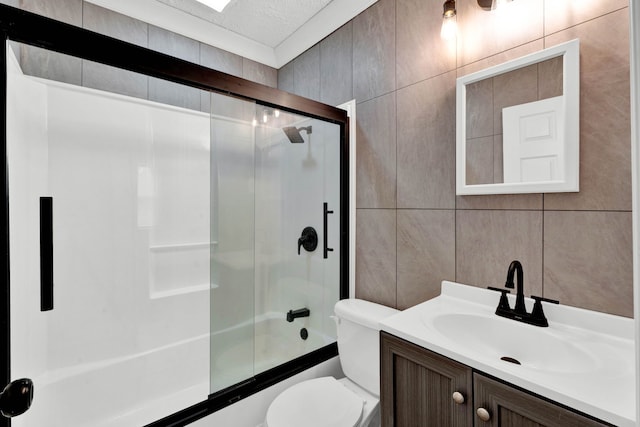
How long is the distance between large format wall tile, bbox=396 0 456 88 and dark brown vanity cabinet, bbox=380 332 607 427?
124cm

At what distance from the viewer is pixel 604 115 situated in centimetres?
96

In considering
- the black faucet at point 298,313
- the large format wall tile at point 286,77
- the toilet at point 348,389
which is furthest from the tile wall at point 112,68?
the toilet at point 348,389

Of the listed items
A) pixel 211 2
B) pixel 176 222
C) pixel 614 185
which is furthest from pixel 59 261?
pixel 614 185

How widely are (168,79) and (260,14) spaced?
1128 millimetres

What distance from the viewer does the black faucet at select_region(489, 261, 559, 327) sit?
102 cm

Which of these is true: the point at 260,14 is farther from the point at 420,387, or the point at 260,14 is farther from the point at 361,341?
the point at 420,387

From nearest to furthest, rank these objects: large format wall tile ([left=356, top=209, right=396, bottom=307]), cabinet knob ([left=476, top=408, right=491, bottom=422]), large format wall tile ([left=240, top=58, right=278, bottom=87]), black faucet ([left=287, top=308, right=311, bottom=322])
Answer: cabinet knob ([left=476, top=408, right=491, bottom=422]) → large format wall tile ([left=356, top=209, right=396, bottom=307]) → black faucet ([left=287, top=308, right=311, bottom=322]) → large format wall tile ([left=240, top=58, right=278, bottom=87])

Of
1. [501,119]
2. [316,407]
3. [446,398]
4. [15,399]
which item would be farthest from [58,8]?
[446,398]

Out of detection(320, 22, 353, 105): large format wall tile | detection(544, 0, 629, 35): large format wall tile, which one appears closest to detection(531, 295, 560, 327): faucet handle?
detection(544, 0, 629, 35): large format wall tile

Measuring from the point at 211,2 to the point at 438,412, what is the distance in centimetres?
229

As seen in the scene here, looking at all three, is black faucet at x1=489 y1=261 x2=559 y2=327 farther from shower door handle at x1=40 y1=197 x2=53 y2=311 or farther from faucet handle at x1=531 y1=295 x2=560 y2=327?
shower door handle at x1=40 y1=197 x2=53 y2=311

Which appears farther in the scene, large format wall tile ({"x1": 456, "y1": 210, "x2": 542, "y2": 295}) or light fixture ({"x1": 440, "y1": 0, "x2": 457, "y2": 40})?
light fixture ({"x1": 440, "y1": 0, "x2": 457, "y2": 40})

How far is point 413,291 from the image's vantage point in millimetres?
1508

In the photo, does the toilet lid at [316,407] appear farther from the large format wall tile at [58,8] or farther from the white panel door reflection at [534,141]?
the large format wall tile at [58,8]
